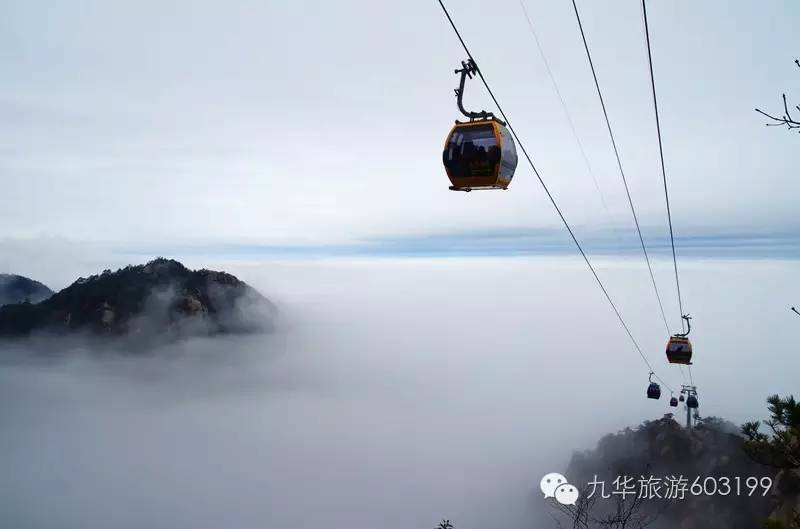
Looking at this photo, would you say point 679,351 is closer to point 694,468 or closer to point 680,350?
point 680,350

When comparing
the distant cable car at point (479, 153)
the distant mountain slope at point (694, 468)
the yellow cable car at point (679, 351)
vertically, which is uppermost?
the distant cable car at point (479, 153)

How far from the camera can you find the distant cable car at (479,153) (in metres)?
9.28

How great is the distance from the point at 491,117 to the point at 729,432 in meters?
85.3

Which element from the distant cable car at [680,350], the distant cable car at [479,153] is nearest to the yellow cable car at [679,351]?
the distant cable car at [680,350]

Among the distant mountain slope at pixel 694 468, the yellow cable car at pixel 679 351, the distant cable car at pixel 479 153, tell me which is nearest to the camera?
the distant cable car at pixel 479 153

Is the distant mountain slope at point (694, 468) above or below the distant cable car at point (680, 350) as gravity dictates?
below

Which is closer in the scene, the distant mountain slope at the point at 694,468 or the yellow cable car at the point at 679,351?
the yellow cable car at the point at 679,351

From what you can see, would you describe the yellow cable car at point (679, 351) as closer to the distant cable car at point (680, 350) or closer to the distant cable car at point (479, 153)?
the distant cable car at point (680, 350)

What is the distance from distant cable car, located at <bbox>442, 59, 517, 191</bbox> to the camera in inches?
365

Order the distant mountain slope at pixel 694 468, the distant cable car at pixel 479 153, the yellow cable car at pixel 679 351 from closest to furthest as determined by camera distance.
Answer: the distant cable car at pixel 479 153
the yellow cable car at pixel 679 351
the distant mountain slope at pixel 694 468

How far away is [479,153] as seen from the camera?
941 centimetres

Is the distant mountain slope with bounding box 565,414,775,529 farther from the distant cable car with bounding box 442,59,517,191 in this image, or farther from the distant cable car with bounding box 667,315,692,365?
the distant cable car with bounding box 442,59,517,191

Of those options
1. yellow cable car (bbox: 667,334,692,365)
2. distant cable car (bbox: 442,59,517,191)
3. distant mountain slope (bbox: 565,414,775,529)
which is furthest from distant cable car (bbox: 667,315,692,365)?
distant mountain slope (bbox: 565,414,775,529)

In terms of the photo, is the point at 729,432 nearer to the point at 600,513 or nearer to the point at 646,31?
the point at 600,513
